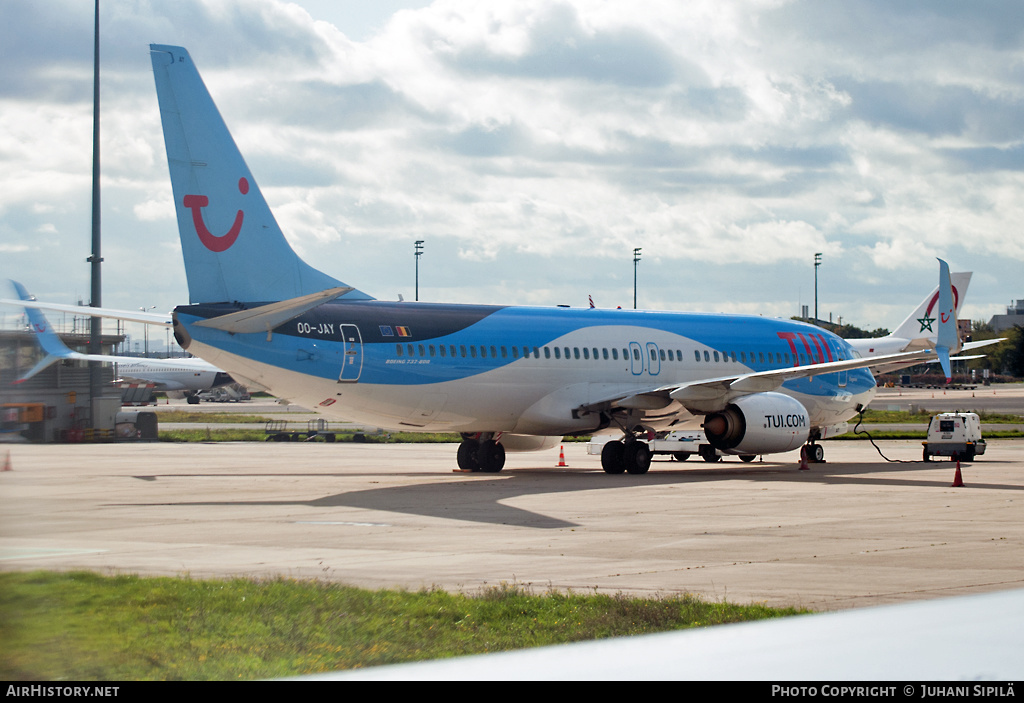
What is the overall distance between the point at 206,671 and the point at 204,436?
131 ft

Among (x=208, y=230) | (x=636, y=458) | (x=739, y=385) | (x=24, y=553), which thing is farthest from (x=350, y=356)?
(x=24, y=553)

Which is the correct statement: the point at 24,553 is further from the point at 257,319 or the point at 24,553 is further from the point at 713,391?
the point at 713,391

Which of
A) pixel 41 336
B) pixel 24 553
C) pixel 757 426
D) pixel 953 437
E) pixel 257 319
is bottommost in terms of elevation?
pixel 953 437

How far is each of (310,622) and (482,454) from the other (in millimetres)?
18101

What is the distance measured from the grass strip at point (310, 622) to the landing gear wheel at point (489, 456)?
16389 mm

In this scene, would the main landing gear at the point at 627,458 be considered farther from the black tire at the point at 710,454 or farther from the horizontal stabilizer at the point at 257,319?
the horizontal stabilizer at the point at 257,319

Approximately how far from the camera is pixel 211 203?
61.5 feet

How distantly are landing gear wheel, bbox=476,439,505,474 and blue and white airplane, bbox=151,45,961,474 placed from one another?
34mm

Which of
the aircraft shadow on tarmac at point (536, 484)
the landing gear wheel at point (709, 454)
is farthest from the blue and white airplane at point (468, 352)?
the landing gear wheel at point (709, 454)

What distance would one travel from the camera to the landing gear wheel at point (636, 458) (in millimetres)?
24500

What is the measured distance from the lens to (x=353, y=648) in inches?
267

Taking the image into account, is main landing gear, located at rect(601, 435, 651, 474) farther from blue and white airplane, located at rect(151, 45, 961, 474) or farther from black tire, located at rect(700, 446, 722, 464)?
black tire, located at rect(700, 446, 722, 464)

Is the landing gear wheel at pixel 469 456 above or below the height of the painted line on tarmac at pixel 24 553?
below

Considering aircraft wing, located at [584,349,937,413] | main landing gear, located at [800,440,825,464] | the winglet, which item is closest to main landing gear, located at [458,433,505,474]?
aircraft wing, located at [584,349,937,413]
